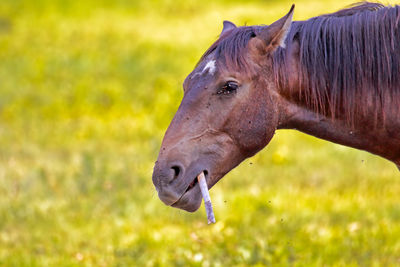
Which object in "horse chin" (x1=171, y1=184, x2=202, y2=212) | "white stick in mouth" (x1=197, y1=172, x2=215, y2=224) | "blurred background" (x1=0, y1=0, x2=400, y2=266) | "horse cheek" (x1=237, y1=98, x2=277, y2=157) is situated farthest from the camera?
"blurred background" (x1=0, y1=0, x2=400, y2=266)

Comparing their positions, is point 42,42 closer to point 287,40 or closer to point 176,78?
point 176,78

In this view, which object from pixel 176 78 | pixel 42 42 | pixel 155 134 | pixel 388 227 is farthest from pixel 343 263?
pixel 42 42

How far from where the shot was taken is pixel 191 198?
9.73 feet

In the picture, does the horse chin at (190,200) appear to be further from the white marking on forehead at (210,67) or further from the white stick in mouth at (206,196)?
the white marking on forehead at (210,67)

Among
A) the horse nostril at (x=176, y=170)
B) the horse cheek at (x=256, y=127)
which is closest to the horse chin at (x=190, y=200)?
the horse nostril at (x=176, y=170)

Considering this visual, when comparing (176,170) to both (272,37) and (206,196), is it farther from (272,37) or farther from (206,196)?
(272,37)

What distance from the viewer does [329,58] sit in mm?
3082

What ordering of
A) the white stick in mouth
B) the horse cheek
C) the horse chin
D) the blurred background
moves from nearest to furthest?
1. the white stick in mouth
2. the horse chin
3. the horse cheek
4. the blurred background

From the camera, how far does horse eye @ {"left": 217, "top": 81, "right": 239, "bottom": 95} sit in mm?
3025

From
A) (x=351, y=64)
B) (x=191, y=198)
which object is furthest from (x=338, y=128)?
(x=191, y=198)

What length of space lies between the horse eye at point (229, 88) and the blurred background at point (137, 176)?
6.02 feet

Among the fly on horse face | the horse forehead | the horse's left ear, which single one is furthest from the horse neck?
the horse forehead

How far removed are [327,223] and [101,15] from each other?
430 inches

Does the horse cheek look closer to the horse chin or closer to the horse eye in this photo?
the horse eye
